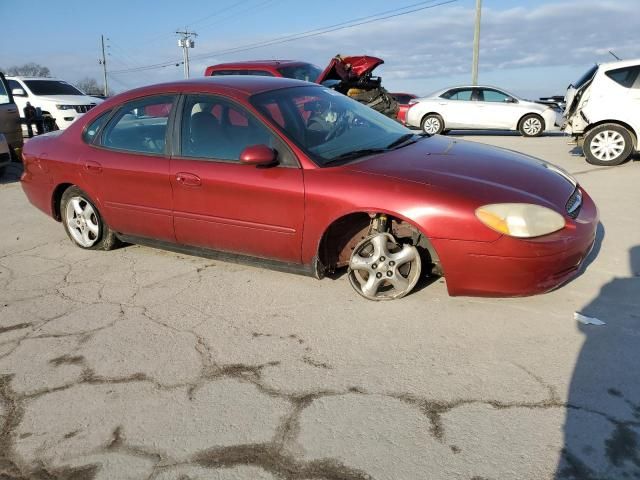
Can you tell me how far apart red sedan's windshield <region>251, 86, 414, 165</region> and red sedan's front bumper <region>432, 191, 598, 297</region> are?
107 cm

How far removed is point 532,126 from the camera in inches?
593

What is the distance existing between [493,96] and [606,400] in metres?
14.1

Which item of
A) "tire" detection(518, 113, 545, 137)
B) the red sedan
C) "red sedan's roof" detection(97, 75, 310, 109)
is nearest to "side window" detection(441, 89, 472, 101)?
"tire" detection(518, 113, 545, 137)

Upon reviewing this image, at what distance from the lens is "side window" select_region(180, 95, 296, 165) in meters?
3.79

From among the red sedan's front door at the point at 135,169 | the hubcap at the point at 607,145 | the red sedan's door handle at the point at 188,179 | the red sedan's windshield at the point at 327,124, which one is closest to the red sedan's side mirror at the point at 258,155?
the red sedan's windshield at the point at 327,124

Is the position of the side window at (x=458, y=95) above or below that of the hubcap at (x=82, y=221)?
above

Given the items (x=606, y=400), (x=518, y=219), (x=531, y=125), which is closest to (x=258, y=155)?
(x=518, y=219)

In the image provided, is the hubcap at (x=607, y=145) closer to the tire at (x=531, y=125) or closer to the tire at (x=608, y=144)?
the tire at (x=608, y=144)

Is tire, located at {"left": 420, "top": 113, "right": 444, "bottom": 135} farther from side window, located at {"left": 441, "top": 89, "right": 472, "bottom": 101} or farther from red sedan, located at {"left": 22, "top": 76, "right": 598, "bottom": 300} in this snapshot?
red sedan, located at {"left": 22, "top": 76, "right": 598, "bottom": 300}

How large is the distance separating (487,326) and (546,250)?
0.58 m

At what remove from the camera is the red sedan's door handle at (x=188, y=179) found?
157 inches

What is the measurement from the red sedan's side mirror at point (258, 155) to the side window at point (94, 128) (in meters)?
1.74

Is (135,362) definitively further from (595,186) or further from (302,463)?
(595,186)

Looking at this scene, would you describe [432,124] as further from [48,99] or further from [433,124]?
[48,99]
